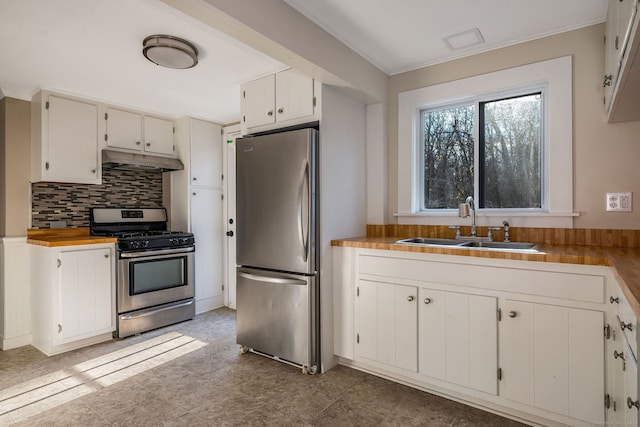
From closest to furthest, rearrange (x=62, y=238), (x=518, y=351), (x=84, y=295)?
1. (x=518, y=351)
2. (x=84, y=295)
3. (x=62, y=238)

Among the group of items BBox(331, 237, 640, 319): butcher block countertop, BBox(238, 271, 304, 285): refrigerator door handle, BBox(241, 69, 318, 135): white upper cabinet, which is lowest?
BBox(238, 271, 304, 285): refrigerator door handle

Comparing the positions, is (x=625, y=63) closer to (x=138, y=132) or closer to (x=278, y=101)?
(x=278, y=101)

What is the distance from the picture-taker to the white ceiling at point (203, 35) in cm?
198

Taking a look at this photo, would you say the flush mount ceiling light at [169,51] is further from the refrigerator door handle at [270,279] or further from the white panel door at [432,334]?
the white panel door at [432,334]

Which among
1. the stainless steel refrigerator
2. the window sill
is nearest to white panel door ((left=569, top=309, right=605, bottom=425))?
the window sill

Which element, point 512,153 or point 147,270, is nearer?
point 512,153

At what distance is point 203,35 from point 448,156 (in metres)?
1.99

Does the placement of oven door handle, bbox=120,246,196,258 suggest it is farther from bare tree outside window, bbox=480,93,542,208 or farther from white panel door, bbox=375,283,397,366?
bare tree outside window, bbox=480,93,542,208

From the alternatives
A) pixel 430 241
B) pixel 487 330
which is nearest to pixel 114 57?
pixel 430 241

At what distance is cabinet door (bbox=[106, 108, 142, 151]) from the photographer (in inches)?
136

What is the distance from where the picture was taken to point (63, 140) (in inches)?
124

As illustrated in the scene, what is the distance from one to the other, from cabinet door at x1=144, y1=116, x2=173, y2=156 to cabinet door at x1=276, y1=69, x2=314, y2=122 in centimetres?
184

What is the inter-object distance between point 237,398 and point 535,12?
2916mm

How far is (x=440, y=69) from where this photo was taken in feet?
9.02
